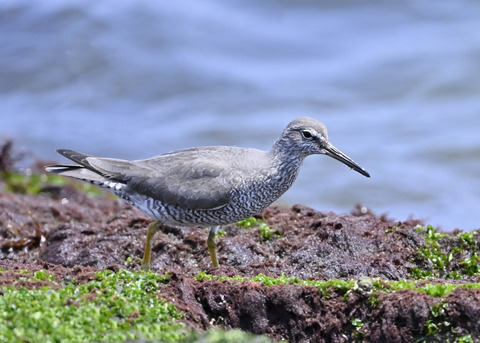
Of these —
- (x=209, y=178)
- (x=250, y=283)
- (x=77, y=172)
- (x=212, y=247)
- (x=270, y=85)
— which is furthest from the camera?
(x=270, y=85)

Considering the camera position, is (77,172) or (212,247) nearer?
(212,247)

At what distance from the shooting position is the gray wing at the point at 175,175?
241 inches

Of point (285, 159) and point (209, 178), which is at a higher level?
point (285, 159)

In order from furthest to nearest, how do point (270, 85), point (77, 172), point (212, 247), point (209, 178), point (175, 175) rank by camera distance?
point (270, 85) < point (77, 172) < point (175, 175) < point (209, 178) < point (212, 247)

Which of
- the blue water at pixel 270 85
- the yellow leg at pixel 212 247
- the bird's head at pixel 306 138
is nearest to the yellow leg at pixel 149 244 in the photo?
the yellow leg at pixel 212 247

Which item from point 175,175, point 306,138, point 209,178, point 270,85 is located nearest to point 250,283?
point 209,178

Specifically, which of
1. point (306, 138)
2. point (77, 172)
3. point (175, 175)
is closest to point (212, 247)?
point (175, 175)

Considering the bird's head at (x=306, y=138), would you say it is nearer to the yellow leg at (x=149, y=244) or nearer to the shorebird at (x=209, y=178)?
the shorebird at (x=209, y=178)

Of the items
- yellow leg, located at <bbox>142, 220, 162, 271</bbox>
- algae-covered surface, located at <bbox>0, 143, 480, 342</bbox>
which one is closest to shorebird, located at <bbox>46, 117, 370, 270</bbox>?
yellow leg, located at <bbox>142, 220, 162, 271</bbox>

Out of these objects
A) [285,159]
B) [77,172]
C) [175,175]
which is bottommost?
[77,172]

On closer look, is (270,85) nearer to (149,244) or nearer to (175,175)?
(175,175)

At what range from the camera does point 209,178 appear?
6219 millimetres

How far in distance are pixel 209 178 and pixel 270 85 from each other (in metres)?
8.16

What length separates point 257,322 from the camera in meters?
4.57
